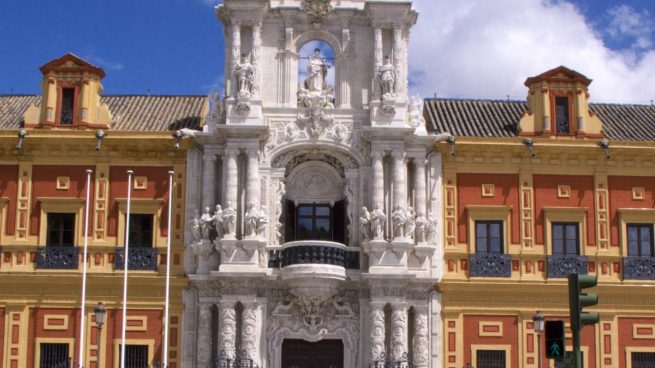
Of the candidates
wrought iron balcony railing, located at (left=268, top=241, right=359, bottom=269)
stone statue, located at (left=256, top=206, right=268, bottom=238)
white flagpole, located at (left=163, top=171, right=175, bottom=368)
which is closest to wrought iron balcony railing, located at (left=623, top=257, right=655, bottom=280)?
wrought iron balcony railing, located at (left=268, top=241, right=359, bottom=269)

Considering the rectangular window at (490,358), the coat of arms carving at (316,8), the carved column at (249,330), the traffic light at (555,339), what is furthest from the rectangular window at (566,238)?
the traffic light at (555,339)

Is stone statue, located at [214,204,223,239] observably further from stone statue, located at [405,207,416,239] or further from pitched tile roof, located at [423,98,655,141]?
pitched tile roof, located at [423,98,655,141]

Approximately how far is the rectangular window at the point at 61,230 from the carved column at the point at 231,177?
5.45 meters

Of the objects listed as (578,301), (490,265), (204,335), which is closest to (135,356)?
(204,335)

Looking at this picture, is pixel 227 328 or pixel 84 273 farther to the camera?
pixel 84 273

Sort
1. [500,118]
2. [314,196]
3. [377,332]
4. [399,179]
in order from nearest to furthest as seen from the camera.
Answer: [377,332] → [399,179] → [314,196] → [500,118]

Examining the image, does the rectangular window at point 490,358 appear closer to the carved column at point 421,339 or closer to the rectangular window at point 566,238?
the carved column at point 421,339

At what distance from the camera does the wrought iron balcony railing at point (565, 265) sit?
3559 centimetres

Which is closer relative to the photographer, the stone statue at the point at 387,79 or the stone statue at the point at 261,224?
the stone statue at the point at 261,224

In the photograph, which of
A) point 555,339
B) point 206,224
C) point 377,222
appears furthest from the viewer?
point 206,224

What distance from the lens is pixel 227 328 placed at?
33969 millimetres

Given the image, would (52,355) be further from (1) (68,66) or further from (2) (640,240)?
(2) (640,240)

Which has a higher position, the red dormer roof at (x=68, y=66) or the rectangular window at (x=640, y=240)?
the red dormer roof at (x=68, y=66)

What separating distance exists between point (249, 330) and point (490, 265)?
Result: 27.4 feet
